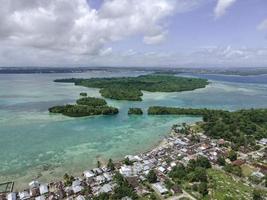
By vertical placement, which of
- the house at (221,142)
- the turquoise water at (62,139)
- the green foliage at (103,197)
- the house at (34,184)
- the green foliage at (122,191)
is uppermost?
the green foliage at (122,191)

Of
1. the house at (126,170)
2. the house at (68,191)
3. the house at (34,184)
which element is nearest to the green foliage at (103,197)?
the house at (68,191)

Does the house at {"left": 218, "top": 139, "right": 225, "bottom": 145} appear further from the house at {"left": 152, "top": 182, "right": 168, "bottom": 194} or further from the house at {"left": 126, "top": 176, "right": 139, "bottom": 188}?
the house at {"left": 126, "top": 176, "right": 139, "bottom": 188}

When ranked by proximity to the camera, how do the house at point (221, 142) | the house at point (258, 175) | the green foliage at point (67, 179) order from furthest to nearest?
the house at point (221, 142) → the house at point (258, 175) → the green foliage at point (67, 179)

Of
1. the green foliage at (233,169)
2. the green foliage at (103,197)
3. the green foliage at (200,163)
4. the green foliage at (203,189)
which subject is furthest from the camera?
the green foliage at (200,163)

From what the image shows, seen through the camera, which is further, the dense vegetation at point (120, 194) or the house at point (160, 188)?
the house at point (160, 188)

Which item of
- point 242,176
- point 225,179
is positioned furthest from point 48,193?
point 242,176

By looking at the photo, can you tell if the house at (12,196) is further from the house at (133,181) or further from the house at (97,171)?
the house at (133,181)

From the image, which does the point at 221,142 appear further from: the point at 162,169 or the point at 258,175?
the point at 162,169
